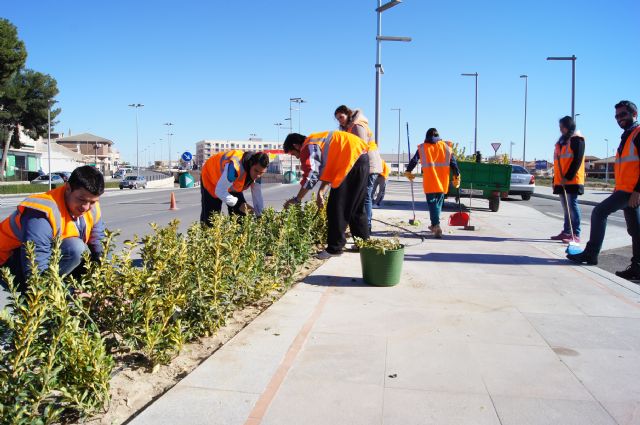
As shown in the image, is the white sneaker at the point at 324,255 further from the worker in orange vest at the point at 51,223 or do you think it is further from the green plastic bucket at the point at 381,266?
the worker in orange vest at the point at 51,223

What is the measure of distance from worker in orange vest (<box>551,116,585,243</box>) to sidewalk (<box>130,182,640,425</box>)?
2960 millimetres

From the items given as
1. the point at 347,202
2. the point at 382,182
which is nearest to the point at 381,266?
the point at 347,202

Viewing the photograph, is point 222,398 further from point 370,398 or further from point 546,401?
point 546,401

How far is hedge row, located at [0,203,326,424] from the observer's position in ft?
7.65

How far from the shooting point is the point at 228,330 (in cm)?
394

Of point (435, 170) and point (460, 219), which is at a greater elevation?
point (435, 170)

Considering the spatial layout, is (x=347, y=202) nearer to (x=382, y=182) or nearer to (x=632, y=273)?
(x=632, y=273)

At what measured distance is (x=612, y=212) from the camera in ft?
20.7

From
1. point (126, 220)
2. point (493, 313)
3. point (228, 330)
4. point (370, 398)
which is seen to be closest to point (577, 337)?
point (493, 313)

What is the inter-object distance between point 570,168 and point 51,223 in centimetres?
775

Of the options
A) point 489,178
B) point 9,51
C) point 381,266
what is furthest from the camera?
point 9,51

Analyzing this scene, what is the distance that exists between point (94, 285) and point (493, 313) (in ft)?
10.5

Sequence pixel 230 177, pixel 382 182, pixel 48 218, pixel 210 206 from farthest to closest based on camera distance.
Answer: pixel 382 182, pixel 210 206, pixel 230 177, pixel 48 218

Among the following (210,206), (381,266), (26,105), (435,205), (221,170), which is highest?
(26,105)
